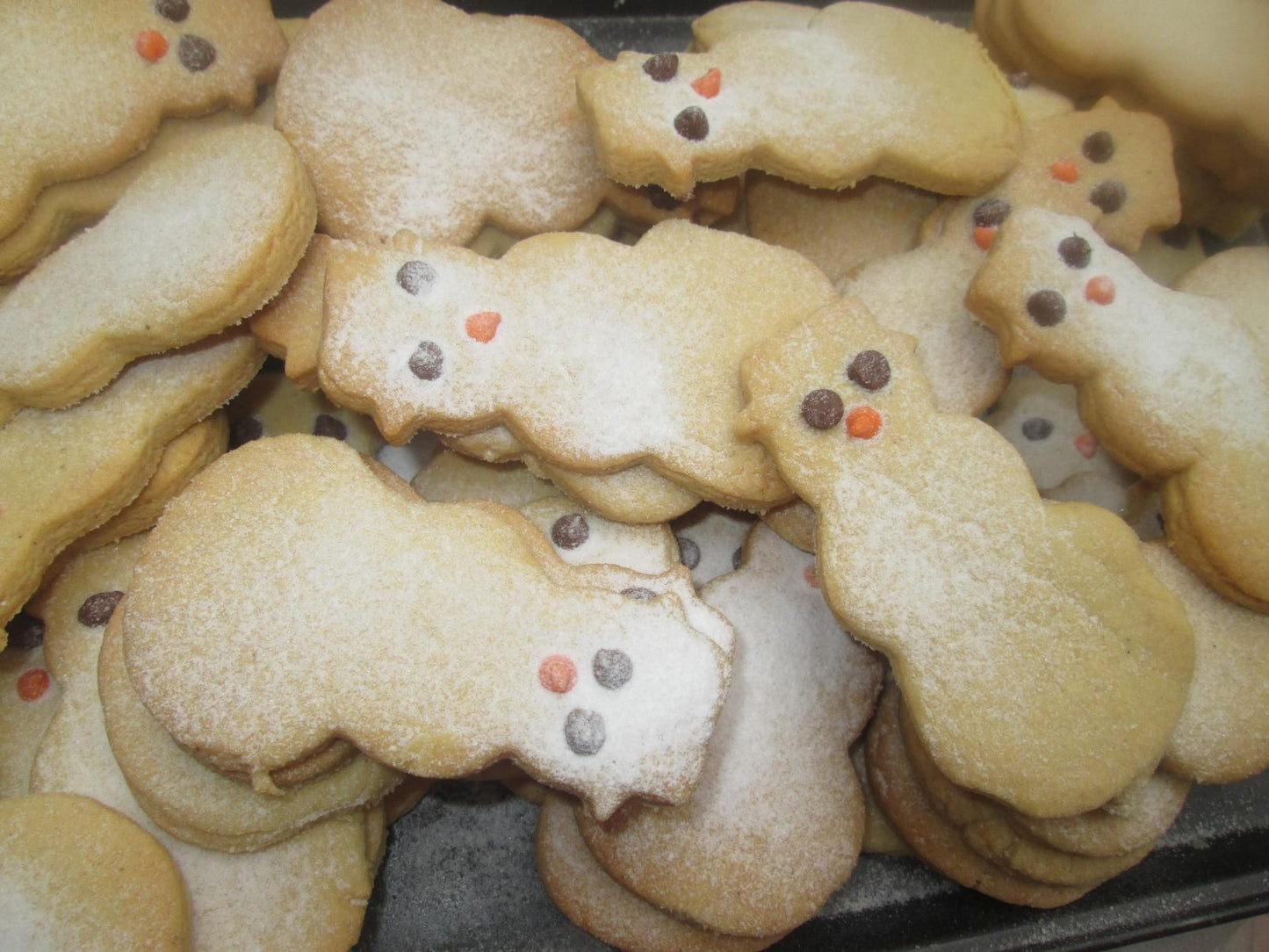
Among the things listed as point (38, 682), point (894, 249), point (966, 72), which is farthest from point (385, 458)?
point (966, 72)

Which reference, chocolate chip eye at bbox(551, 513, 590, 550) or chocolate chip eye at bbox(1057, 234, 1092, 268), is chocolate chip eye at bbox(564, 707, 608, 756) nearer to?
chocolate chip eye at bbox(551, 513, 590, 550)

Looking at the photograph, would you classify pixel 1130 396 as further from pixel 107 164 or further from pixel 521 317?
pixel 107 164

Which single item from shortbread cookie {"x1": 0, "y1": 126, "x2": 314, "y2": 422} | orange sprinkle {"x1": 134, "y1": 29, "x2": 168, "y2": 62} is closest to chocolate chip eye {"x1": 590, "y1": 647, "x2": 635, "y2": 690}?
shortbread cookie {"x1": 0, "y1": 126, "x2": 314, "y2": 422}

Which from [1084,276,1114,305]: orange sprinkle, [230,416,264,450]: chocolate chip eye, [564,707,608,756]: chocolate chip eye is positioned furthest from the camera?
[230,416,264,450]: chocolate chip eye

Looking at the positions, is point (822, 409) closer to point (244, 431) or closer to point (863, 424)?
point (863, 424)

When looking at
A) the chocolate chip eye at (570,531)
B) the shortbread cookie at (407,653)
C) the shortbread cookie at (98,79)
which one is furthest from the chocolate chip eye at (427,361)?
the shortbread cookie at (98,79)

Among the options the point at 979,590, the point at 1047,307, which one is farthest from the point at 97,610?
the point at 1047,307

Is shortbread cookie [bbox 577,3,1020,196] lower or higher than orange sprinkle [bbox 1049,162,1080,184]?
higher
